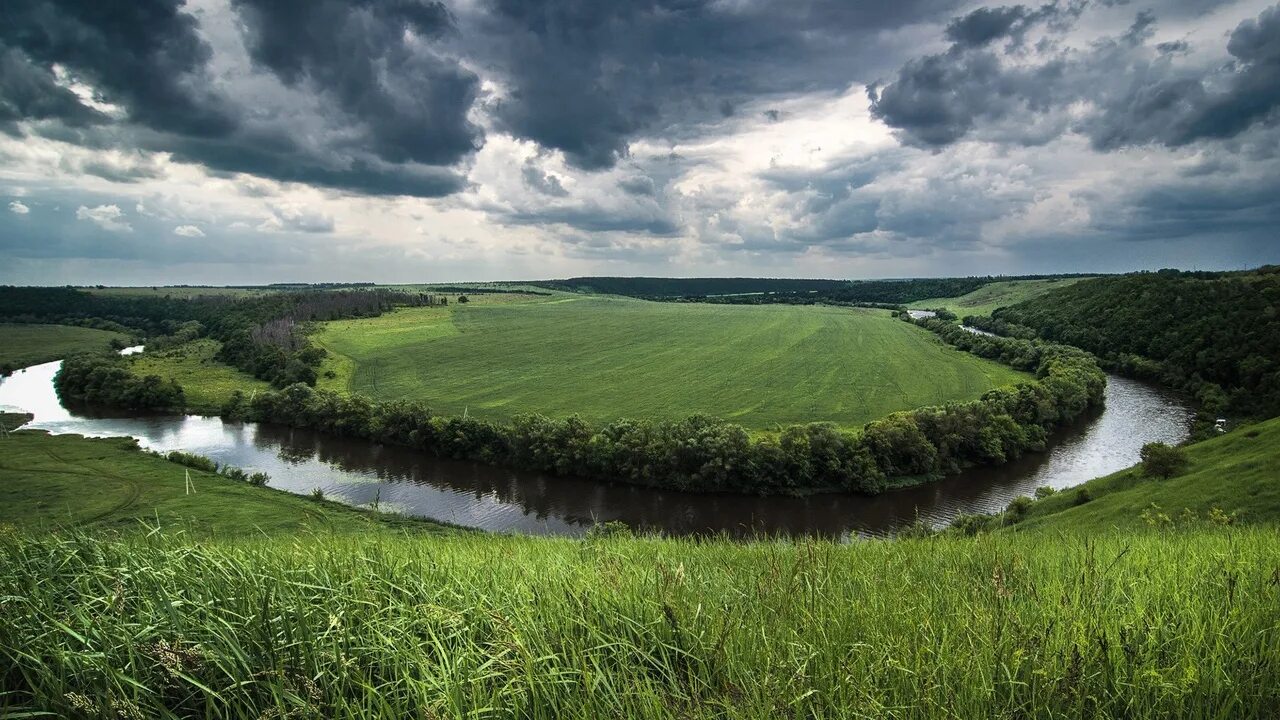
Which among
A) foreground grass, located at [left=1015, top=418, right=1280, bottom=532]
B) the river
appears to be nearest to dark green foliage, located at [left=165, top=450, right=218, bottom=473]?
the river

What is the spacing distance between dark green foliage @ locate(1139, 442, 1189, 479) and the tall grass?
162 feet

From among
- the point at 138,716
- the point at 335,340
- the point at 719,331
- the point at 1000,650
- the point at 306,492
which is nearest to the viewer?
the point at 138,716

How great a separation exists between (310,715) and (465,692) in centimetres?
70

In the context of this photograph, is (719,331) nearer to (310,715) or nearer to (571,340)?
(571,340)

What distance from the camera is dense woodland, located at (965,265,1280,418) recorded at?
84375 millimetres

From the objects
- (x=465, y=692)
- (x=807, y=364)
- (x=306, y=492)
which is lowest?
(x=306, y=492)

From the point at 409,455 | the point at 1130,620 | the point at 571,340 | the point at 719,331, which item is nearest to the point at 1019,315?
the point at 719,331

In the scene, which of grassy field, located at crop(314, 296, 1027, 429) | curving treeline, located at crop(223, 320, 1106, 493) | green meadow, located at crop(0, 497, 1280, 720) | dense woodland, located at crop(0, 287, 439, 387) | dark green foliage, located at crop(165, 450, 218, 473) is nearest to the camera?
green meadow, located at crop(0, 497, 1280, 720)

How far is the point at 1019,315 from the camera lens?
537 ft

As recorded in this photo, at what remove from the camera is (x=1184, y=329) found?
363 feet

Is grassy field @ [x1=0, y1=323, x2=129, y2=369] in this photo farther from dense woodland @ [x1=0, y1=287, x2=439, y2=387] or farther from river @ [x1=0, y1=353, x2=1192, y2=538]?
river @ [x1=0, y1=353, x2=1192, y2=538]

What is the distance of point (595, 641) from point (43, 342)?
19607 cm

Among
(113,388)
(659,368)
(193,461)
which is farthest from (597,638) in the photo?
(113,388)

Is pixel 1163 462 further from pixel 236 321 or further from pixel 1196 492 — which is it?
pixel 236 321
